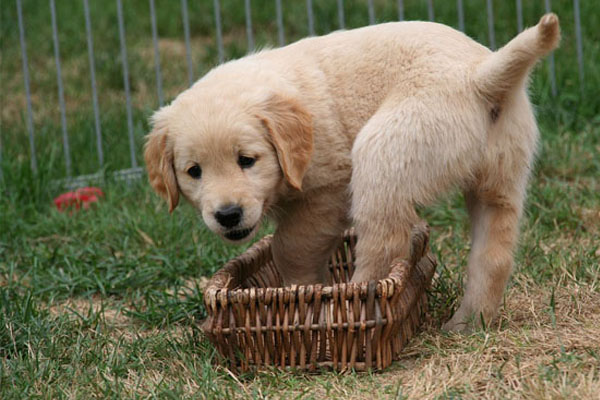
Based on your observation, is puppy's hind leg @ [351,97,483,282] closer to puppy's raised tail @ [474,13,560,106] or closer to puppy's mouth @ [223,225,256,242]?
puppy's raised tail @ [474,13,560,106]

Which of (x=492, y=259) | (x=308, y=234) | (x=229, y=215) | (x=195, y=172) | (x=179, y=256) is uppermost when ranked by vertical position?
(x=195, y=172)

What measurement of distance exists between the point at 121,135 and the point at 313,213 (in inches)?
123

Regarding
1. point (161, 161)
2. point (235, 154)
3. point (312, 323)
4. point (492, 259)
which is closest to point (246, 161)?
point (235, 154)


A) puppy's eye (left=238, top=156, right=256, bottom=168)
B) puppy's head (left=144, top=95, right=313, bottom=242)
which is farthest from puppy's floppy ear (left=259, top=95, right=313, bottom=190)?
puppy's eye (left=238, top=156, right=256, bottom=168)

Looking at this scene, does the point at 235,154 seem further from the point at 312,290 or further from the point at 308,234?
the point at 312,290

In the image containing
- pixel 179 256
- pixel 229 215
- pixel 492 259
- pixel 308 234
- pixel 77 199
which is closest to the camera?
pixel 229 215

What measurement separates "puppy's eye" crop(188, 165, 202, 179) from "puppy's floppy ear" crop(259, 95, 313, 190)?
0.32 metres

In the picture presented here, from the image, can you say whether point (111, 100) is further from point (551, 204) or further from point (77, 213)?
point (551, 204)

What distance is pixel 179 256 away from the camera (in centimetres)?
496

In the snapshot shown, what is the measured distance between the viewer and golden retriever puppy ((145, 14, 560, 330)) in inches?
136

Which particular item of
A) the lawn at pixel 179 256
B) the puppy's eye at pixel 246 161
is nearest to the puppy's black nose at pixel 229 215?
the puppy's eye at pixel 246 161

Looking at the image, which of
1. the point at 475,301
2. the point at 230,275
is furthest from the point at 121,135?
the point at 475,301

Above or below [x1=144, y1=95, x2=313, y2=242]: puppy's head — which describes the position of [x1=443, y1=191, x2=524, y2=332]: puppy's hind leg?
below

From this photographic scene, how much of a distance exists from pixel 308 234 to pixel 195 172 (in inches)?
21.5
